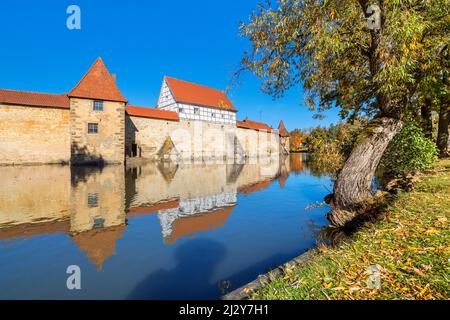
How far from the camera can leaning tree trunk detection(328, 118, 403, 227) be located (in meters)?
6.07

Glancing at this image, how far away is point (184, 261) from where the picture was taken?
165 inches

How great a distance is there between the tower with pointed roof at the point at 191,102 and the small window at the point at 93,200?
25994mm

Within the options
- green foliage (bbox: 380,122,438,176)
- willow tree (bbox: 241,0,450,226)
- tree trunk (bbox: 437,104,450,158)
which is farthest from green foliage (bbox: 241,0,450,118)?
tree trunk (bbox: 437,104,450,158)

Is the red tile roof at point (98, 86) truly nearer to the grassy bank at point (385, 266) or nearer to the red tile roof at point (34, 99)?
the red tile roof at point (34, 99)

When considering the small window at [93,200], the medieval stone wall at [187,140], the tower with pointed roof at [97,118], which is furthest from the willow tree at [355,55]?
the medieval stone wall at [187,140]

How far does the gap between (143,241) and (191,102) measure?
3224 cm

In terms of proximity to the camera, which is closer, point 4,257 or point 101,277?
point 101,277

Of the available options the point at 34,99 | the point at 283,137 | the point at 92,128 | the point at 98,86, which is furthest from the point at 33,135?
the point at 283,137

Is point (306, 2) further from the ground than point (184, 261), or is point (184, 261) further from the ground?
point (306, 2)
